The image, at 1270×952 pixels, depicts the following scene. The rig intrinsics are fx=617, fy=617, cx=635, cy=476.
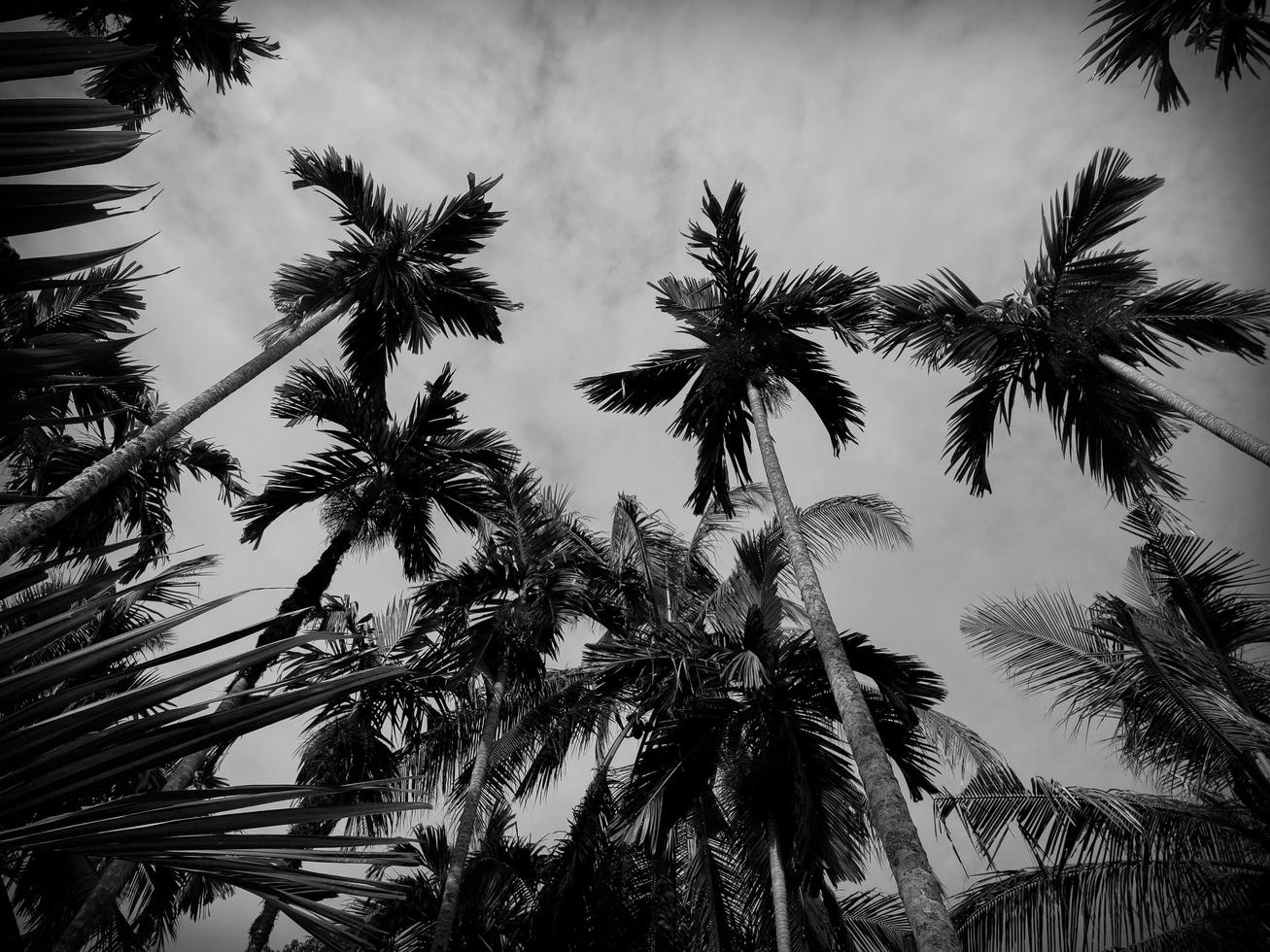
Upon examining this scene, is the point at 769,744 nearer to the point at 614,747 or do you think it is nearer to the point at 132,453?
the point at 614,747

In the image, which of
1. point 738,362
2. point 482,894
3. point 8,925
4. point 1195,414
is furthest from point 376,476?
point 1195,414

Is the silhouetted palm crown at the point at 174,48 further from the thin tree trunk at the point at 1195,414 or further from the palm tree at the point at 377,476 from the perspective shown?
the thin tree trunk at the point at 1195,414

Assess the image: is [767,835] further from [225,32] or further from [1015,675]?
[225,32]

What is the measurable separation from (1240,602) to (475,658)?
436 inches

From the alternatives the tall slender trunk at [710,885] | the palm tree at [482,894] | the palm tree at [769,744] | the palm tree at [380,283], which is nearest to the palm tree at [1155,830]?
the palm tree at [769,744]

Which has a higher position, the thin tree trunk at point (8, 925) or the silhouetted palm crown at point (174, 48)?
the silhouetted palm crown at point (174, 48)

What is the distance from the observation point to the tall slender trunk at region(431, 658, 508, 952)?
742cm

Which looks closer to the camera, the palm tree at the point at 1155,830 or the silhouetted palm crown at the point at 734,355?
the palm tree at the point at 1155,830

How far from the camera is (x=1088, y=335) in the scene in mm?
8797

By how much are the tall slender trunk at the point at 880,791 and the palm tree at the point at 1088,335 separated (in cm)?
440

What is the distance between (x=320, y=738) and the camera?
1024cm

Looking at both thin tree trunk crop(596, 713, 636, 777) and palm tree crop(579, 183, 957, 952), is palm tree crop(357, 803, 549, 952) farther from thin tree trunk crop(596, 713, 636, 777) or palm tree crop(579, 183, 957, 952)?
palm tree crop(579, 183, 957, 952)

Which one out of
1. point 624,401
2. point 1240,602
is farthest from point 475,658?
point 1240,602

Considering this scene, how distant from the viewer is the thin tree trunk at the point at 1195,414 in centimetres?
661
